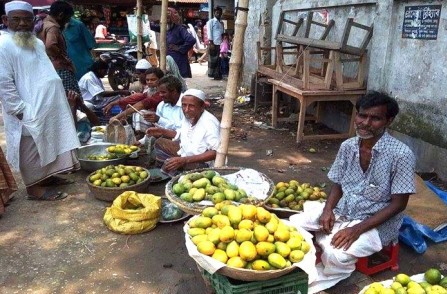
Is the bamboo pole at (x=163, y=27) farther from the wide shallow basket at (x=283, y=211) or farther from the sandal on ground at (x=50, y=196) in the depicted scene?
the wide shallow basket at (x=283, y=211)

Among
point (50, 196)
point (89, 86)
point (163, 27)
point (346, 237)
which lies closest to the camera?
point (346, 237)

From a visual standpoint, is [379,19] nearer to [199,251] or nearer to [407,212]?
[407,212]

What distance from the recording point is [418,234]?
3445 millimetres

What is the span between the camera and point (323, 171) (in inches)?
211

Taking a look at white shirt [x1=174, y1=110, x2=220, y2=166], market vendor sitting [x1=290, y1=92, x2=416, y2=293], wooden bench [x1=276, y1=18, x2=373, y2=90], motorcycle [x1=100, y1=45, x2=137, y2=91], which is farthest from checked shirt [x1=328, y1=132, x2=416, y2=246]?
motorcycle [x1=100, y1=45, x2=137, y2=91]

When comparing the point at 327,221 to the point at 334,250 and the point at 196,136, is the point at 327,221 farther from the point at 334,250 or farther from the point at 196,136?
the point at 196,136

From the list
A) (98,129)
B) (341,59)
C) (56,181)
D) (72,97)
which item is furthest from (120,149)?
(341,59)

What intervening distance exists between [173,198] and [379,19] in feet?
14.0

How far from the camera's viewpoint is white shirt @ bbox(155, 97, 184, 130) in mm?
4969

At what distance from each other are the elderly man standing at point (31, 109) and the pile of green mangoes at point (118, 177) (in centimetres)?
44

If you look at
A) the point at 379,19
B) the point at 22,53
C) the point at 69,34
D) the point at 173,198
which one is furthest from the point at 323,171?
the point at 69,34

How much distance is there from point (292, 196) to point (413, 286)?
1473 mm

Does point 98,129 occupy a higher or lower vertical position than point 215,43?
lower

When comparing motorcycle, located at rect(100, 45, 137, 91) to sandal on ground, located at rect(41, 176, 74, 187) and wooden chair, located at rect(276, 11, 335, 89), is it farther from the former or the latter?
sandal on ground, located at rect(41, 176, 74, 187)
